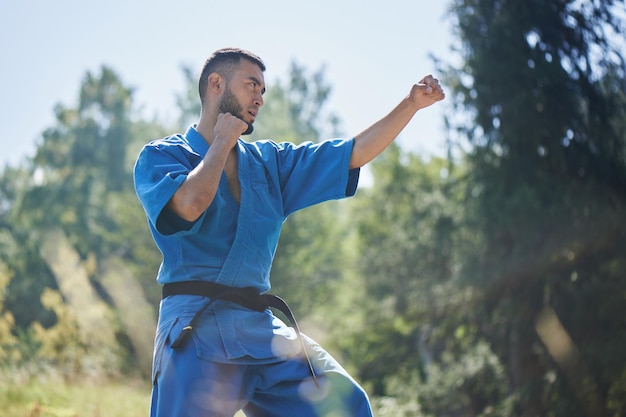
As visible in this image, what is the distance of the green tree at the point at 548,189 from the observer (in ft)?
34.4

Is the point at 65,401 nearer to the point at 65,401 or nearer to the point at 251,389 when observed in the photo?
the point at 65,401

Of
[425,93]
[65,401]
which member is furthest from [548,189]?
[425,93]

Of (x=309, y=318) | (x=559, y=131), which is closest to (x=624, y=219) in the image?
(x=559, y=131)

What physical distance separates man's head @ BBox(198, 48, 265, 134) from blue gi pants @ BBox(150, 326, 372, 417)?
36.7 inches

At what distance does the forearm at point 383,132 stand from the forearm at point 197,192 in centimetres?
79

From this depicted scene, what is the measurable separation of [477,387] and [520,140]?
16.8 ft

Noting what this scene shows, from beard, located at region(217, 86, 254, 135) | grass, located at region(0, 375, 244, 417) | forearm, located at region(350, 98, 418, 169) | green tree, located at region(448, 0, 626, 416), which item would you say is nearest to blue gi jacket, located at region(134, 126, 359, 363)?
beard, located at region(217, 86, 254, 135)

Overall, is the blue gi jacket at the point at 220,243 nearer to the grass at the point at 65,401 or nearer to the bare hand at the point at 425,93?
the bare hand at the point at 425,93

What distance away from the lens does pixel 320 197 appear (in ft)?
10.1

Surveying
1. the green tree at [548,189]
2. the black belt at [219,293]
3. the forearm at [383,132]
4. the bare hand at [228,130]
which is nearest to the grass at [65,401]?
the black belt at [219,293]

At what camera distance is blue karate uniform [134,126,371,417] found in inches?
101

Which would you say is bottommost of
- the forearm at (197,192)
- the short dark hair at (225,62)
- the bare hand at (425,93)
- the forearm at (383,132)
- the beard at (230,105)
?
the forearm at (197,192)

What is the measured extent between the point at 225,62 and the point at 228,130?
0.53 metres

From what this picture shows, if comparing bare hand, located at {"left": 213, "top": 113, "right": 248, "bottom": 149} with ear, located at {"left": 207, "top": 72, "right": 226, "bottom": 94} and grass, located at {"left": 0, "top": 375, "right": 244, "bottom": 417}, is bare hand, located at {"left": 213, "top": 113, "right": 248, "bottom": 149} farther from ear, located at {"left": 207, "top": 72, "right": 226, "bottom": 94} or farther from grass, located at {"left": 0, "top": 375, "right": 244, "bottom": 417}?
grass, located at {"left": 0, "top": 375, "right": 244, "bottom": 417}
